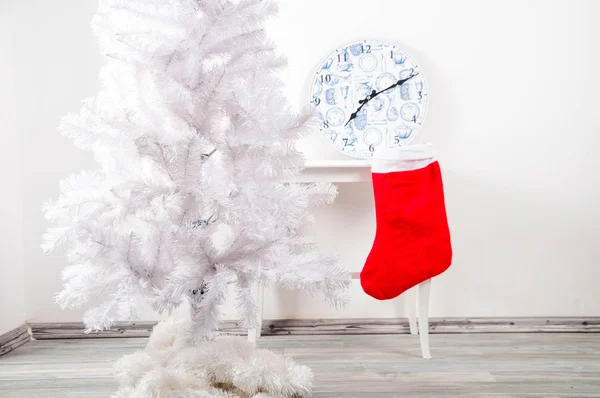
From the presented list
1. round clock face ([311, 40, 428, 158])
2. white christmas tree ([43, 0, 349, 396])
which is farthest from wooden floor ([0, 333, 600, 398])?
round clock face ([311, 40, 428, 158])

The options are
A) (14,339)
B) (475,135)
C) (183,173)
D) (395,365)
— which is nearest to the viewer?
(183,173)

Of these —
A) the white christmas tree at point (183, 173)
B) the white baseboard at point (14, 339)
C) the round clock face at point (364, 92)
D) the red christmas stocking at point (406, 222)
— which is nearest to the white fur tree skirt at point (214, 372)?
the white christmas tree at point (183, 173)

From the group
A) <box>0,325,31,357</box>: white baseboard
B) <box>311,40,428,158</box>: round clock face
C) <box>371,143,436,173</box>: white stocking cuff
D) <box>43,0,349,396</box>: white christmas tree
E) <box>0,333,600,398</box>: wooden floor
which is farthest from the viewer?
<box>311,40,428,158</box>: round clock face

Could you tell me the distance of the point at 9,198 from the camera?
82.4 inches

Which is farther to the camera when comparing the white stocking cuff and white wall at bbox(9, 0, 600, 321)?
white wall at bbox(9, 0, 600, 321)

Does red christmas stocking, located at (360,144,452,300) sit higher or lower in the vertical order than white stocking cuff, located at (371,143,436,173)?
lower

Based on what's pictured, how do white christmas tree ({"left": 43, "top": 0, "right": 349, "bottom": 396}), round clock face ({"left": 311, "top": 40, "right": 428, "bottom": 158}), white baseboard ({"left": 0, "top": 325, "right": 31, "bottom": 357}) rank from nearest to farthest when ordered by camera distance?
white christmas tree ({"left": 43, "top": 0, "right": 349, "bottom": 396}) < white baseboard ({"left": 0, "top": 325, "right": 31, "bottom": 357}) < round clock face ({"left": 311, "top": 40, "right": 428, "bottom": 158})

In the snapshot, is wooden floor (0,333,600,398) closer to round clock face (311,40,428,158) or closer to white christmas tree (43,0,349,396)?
white christmas tree (43,0,349,396)

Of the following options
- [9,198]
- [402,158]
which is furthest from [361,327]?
[9,198]

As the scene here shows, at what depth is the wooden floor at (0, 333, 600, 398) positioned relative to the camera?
1.54 metres

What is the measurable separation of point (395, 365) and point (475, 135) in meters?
1.00

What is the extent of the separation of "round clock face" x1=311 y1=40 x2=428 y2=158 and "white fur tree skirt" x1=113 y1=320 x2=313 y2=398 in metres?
1.01

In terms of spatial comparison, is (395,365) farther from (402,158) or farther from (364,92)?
(364,92)

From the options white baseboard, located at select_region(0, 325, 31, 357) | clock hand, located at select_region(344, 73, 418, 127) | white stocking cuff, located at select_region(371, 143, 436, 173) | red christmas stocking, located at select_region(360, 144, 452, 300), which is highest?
clock hand, located at select_region(344, 73, 418, 127)
